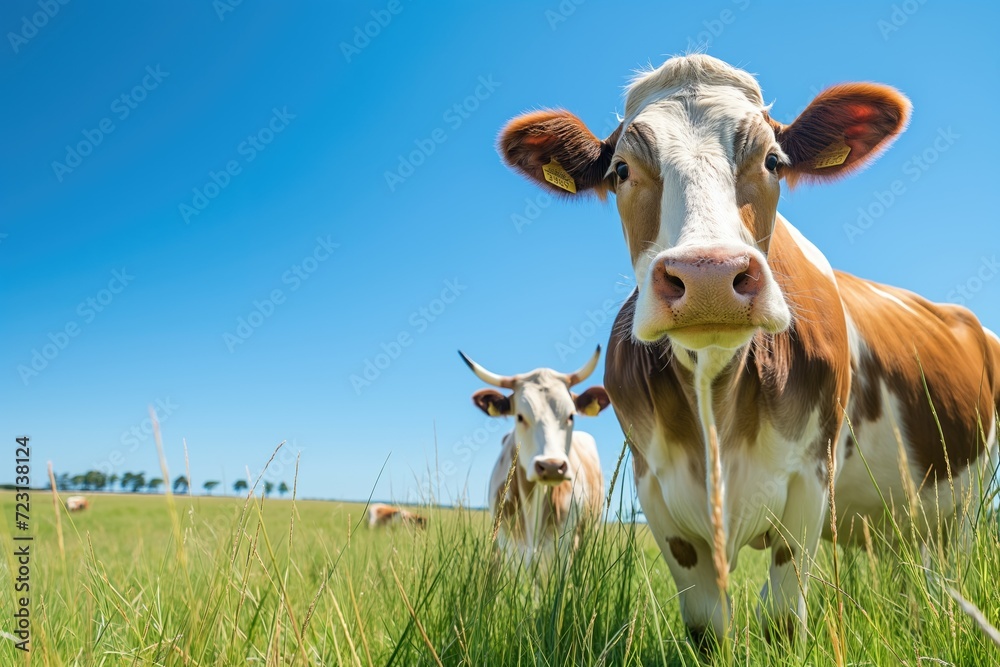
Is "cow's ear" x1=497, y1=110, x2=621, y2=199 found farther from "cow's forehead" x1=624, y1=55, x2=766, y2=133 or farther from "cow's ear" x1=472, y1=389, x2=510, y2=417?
"cow's ear" x1=472, y1=389, x2=510, y2=417

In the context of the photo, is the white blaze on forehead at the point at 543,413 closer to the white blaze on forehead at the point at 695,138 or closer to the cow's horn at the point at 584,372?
the cow's horn at the point at 584,372

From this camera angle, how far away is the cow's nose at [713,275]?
7.52 feet

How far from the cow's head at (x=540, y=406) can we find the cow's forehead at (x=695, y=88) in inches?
165

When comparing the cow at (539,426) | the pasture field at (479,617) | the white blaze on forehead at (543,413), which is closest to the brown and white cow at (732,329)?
the pasture field at (479,617)

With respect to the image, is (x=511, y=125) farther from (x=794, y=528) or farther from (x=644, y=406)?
(x=794, y=528)

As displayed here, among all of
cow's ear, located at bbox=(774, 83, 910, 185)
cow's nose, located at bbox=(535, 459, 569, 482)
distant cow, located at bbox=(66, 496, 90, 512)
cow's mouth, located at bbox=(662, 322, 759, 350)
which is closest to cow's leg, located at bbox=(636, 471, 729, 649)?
cow's mouth, located at bbox=(662, 322, 759, 350)

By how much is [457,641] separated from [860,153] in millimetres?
3019

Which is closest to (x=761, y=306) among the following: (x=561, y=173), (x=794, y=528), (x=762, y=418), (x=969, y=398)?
(x=762, y=418)

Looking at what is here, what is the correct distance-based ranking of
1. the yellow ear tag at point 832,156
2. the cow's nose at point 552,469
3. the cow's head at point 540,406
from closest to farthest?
the yellow ear tag at point 832,156 → the cow's nose at point 552,469 → the cow's head at point 540,406

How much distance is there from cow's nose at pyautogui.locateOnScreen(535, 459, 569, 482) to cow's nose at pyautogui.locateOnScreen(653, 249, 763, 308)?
477 cm

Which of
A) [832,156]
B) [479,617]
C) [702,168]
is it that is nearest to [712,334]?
[702,168]

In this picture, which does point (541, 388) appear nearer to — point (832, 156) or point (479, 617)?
point (832, 156)

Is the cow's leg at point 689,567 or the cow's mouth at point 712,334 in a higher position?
the cow's mouth at point 712,334

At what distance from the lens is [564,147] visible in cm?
363
